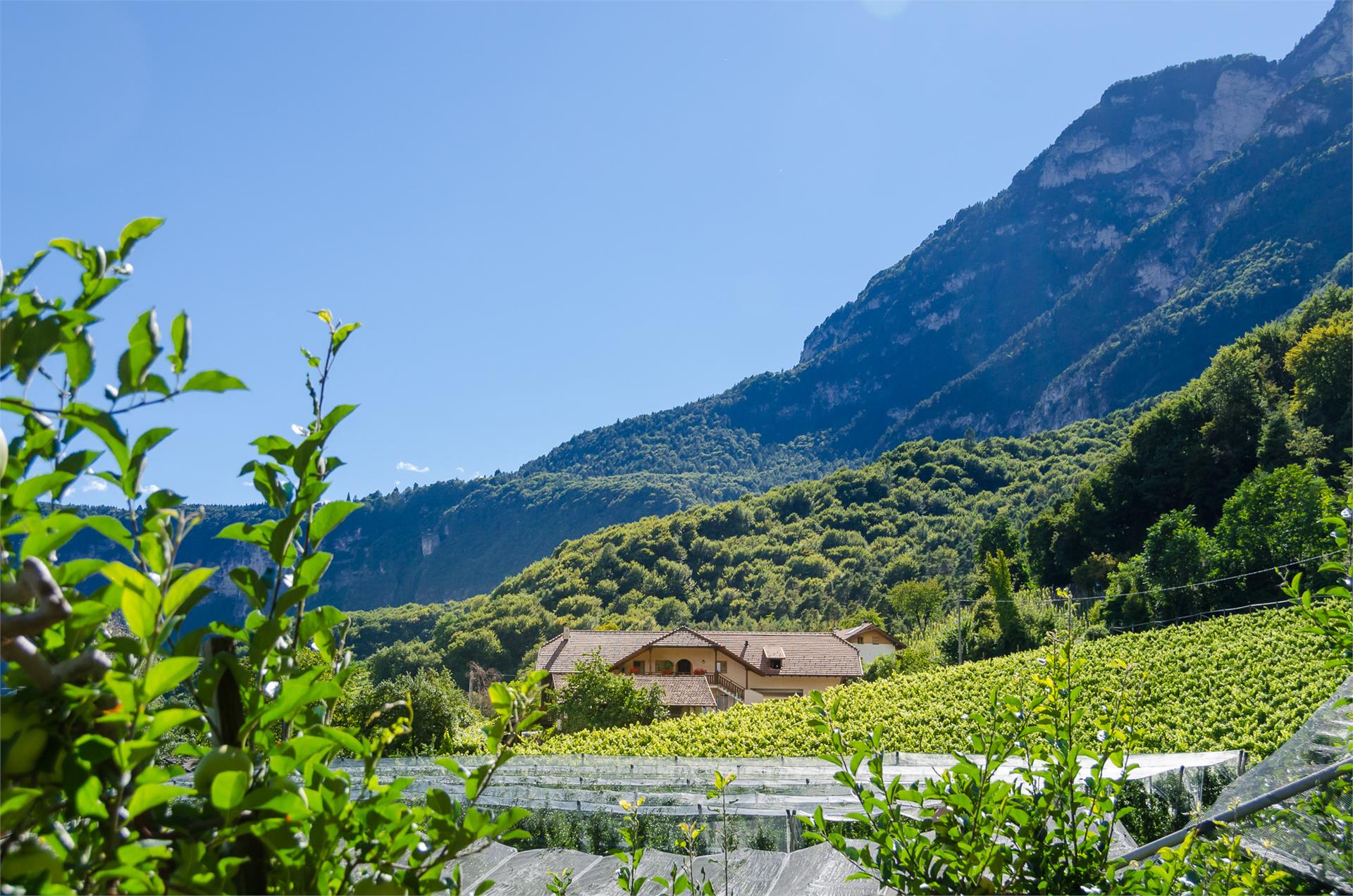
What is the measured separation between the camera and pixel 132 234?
0.73 metres

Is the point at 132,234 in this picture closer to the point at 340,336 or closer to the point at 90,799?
the point at 340,336

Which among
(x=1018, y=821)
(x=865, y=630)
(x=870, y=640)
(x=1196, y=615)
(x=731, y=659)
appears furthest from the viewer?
(x=870, y=640)

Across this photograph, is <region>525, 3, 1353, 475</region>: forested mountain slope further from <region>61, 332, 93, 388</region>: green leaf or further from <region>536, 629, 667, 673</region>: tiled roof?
<region>61, 332, 93, 388</region>: green leaf

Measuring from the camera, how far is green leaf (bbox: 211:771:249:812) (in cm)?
60

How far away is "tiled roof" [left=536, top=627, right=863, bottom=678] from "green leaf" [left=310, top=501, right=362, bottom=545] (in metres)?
30.1

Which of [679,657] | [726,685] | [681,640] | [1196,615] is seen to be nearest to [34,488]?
[1196,615]

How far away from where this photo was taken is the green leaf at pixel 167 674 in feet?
1.84

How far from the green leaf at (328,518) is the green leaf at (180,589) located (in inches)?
5.0

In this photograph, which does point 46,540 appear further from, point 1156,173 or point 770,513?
point 1156,173

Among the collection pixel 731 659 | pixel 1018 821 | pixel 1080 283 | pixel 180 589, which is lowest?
pixel 731 659

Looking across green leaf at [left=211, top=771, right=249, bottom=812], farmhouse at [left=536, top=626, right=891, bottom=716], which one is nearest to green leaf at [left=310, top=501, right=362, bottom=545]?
green leaf at [left=211, top=771, right=249, bottom=812]

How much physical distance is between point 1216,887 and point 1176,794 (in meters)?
7.21

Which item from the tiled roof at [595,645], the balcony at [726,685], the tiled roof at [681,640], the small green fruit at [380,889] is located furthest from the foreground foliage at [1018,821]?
the tiled roof at [681,640]

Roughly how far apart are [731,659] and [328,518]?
3285cm
